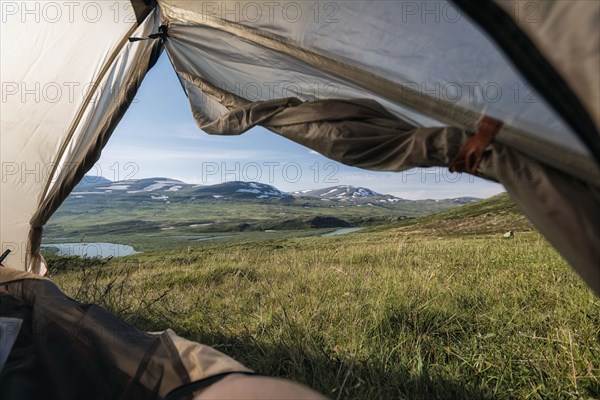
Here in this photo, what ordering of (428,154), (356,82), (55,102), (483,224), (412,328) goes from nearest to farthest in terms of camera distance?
(428,154), (356,82), (412,328), (55,102), (483,224)

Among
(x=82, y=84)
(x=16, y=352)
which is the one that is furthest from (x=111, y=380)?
(x=82, y=84)

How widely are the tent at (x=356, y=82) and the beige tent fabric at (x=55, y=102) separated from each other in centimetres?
1

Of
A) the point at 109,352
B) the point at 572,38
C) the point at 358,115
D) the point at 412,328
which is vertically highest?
the point at 572,38

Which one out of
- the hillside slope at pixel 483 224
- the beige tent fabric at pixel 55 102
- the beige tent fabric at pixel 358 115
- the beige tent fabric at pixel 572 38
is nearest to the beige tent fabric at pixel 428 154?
the beige tent fabric at pixel 358 115

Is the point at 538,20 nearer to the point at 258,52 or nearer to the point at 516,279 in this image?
the point at 258,52

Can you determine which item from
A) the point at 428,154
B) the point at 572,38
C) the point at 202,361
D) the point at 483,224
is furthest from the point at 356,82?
the point at 483,224

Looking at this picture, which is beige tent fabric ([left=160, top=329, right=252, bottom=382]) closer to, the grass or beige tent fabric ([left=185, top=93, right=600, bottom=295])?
the grass

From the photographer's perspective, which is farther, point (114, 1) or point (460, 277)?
point (460, 277)

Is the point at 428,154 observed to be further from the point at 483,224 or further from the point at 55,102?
the point at 483,224

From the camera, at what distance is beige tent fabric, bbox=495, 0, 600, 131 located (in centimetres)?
106

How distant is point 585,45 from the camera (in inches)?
42.4

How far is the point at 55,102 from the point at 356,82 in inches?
118

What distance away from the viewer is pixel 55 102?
3543mm

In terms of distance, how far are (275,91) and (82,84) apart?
194 centimetres
